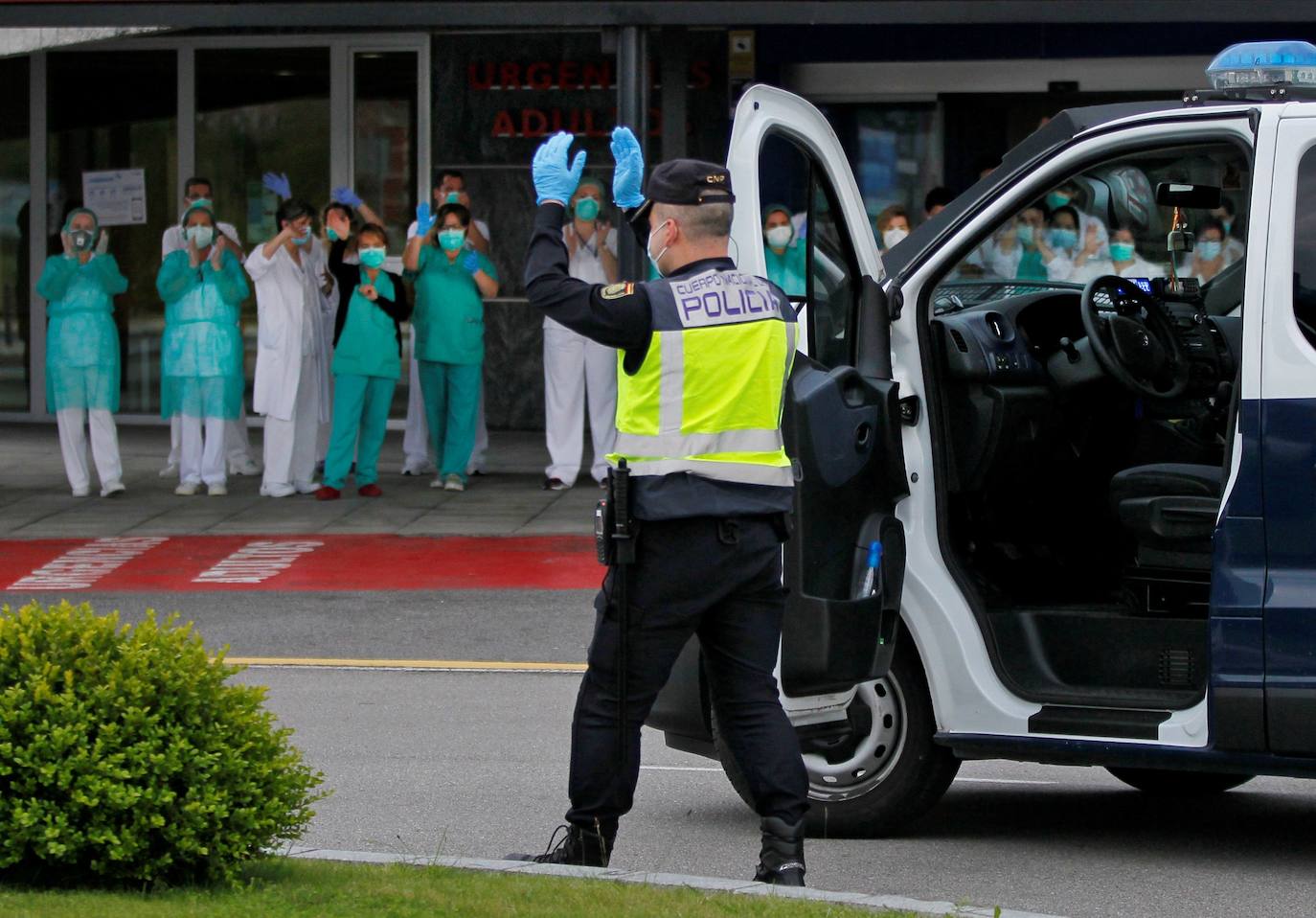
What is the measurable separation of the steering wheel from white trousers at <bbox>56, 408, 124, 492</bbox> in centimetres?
966

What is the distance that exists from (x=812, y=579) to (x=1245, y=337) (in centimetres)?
129

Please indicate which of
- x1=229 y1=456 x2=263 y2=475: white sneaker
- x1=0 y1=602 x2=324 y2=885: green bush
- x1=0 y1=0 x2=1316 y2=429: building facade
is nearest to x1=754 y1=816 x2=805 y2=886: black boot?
x1=0 y1=602 x2=324 y2=885: green bush

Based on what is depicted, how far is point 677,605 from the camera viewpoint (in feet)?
18.0

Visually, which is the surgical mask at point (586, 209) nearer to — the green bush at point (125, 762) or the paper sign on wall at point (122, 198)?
the paper sign on wall at point (122, 198)

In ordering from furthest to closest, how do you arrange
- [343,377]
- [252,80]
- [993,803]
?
[252,80] → [343,377] → [993,803]

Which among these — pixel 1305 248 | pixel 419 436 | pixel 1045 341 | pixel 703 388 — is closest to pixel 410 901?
pixel 703 388

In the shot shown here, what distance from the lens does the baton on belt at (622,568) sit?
5418 mm

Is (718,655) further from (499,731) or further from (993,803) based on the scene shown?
(499,731)

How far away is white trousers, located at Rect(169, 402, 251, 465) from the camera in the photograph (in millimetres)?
16050

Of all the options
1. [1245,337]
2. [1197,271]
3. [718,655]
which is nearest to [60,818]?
[718,655]

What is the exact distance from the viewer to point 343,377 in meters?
14.8

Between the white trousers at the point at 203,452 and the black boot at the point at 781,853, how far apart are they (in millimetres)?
10148

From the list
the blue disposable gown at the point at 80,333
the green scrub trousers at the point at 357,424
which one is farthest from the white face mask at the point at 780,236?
the blue disposable gown at the point at 80,333

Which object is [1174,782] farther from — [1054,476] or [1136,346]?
[1136,346]
